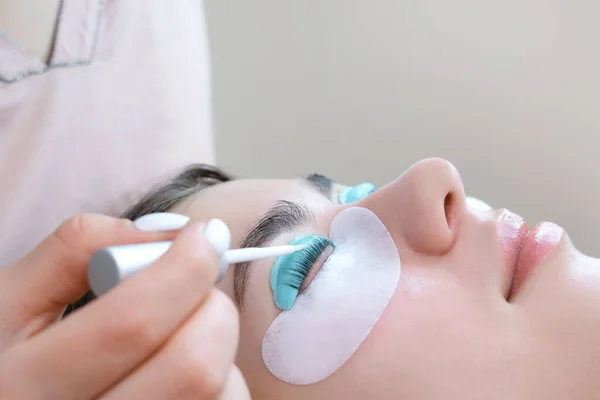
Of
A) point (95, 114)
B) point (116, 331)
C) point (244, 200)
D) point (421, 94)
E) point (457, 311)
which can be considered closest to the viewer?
point (116, 331)

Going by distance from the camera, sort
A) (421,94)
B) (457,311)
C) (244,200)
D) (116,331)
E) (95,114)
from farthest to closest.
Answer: (421,94), (95,114), (244,200), (457,311), (116,331)

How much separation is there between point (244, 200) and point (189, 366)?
34 cm

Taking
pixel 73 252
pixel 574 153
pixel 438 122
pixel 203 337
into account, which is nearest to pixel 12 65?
pixel 73 252

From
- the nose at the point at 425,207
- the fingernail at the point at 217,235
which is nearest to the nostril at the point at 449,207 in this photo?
the nose at the point at 425,207

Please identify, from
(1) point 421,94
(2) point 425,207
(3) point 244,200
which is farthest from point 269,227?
(1) point 421,94

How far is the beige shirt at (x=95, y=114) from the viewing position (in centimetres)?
77

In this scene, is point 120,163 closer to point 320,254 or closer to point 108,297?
point 320,254

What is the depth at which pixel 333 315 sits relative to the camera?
580 mm

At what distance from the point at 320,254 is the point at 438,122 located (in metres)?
0.69

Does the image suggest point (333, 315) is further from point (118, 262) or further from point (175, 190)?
point (175, 190)

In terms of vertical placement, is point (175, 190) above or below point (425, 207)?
below

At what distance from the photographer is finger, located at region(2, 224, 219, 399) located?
366 mm

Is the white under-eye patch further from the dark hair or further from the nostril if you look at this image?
the dark hair

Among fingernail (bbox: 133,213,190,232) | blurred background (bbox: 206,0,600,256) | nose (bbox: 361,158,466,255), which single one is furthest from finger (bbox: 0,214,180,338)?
blurred background (bbox: 206,0,600,256)
